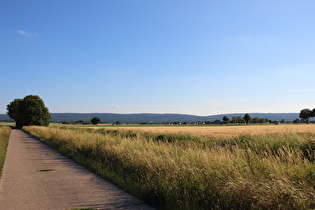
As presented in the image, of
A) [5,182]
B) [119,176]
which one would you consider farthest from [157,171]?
[5,182]

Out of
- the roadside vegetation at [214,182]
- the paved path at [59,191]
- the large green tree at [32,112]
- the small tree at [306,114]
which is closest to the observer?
the roadside vegetation at [214,182]

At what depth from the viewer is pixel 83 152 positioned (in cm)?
1364

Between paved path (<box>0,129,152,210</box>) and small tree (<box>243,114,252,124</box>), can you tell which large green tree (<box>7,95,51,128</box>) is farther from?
small tree (<box>243,114,252,124</box>)

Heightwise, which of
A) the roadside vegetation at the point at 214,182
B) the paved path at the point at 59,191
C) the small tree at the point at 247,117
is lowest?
the paved path at the point at 59,191

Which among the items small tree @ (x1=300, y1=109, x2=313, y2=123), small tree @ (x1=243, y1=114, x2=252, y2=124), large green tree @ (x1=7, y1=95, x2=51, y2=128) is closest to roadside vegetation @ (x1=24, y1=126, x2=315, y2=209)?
large green tree @ (x1=7, y1=95, x2=51, y2=128)

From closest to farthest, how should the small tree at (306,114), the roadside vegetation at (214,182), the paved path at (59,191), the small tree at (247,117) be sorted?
1. the roadside vegetation at (214,182)
2. the paved path at (59,191)
3. the small tree at (306,114)
4. the small tree at (247,117)

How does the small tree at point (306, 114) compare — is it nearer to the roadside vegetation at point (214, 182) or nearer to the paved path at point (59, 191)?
the roadside vegetation at point (214, 182)

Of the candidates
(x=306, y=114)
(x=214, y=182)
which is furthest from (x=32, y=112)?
(x=306, y=114)

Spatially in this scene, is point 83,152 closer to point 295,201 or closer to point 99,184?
point 99,184

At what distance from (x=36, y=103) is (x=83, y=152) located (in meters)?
68.9

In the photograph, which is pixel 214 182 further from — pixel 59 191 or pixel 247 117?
pixel 247 117

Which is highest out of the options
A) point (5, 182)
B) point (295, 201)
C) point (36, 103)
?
point (36, 103)

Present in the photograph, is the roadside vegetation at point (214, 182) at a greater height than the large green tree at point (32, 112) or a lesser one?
lesser

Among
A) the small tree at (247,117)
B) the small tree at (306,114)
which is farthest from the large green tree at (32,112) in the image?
the small tree at (306,114)
